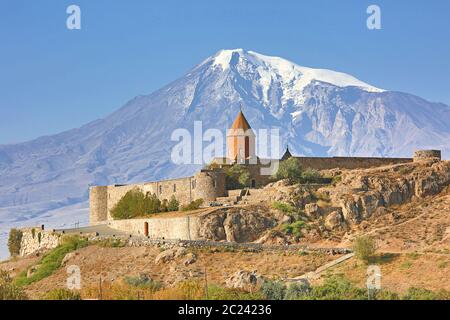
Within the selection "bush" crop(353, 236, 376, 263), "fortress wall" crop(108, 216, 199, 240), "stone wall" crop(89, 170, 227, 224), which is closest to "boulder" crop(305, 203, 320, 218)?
"fortress wall" crop(108, 216, 199, 240)

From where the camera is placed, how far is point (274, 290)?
3997 cm

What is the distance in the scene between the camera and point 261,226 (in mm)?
58406

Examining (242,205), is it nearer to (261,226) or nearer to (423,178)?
(261,226)

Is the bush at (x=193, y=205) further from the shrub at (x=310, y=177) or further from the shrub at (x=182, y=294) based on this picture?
the shrub at (x=182, y=294)

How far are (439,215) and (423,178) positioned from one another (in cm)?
466

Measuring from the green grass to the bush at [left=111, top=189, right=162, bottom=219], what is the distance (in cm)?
770

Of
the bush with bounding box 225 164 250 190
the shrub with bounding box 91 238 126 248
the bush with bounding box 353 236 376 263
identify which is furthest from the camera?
the bush with bounding box 225 164 250 190

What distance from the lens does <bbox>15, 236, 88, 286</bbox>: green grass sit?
187 ft

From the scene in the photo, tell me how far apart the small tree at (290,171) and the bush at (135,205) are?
9.65 meters

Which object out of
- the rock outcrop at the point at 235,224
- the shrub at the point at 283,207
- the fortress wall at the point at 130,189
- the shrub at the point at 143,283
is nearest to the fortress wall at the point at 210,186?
the fortress wall at the point at 130,189

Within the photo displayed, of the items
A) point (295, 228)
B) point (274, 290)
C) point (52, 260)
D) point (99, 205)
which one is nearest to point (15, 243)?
point (99, 205)

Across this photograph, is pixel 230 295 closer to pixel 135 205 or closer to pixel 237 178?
pixel 237 178

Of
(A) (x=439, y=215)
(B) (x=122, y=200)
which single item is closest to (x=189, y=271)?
(A) (x=439, y=215)

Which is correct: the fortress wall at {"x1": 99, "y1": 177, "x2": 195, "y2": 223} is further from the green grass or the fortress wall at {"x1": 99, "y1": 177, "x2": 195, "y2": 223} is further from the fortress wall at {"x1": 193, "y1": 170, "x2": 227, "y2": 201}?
the green grass
